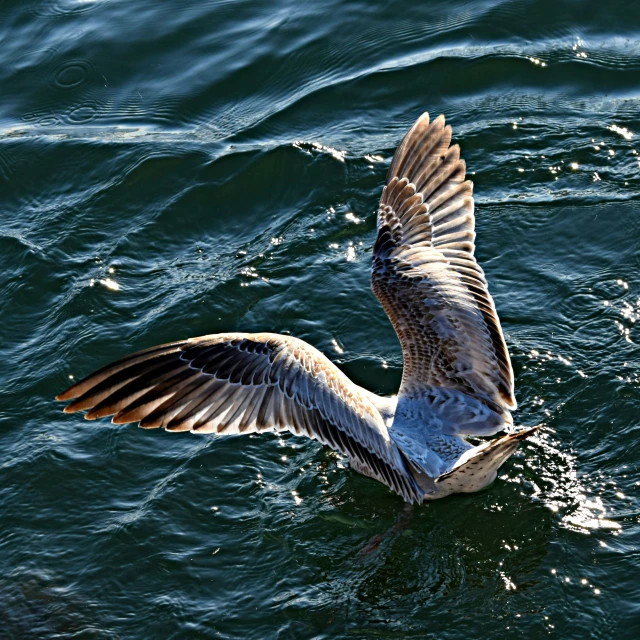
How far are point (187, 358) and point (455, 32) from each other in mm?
6076

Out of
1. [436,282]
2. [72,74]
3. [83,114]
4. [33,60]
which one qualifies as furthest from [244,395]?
[33,60]

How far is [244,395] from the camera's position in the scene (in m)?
5.75

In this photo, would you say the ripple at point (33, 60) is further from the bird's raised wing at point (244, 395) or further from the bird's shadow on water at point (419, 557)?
the bird's shadow on water at point (419, 557)

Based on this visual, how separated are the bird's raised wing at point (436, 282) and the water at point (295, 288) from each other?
0.62 meters

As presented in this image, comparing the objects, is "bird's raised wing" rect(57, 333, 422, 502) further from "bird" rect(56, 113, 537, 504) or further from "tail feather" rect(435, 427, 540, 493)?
"tail feather" rect(435, 427, 540, 493)

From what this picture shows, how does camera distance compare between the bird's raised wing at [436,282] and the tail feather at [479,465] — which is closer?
the tail feather at [479,465]

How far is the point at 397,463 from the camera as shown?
5.80 metres

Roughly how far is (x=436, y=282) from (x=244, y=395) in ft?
5.09

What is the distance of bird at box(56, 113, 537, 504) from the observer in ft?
18.4

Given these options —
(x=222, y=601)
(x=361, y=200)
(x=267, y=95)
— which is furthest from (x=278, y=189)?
(x=222, y=601)

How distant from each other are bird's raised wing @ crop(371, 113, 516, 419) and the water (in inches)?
24.3

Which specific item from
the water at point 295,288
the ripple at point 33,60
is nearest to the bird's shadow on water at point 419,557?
the water at point 295,288

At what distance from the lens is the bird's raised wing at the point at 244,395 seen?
555 cm

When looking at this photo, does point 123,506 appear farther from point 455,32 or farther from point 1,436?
point 455,32
